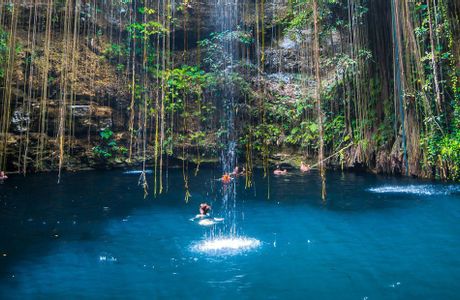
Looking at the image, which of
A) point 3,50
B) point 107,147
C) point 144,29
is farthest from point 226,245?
point 144,29

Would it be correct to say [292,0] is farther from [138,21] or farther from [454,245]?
[454,245]

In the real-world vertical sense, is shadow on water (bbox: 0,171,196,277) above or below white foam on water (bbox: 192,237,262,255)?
above

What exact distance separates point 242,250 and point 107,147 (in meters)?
9.94

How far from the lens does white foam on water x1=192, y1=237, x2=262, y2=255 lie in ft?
15.5

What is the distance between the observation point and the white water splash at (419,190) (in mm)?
7925

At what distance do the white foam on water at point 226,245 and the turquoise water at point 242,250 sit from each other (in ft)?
0.14

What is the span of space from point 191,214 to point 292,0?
1084 cm

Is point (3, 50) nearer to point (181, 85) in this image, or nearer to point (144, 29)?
point (144, 29)

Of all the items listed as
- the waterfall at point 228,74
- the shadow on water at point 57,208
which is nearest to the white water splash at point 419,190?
the shadow on water at point 57,208

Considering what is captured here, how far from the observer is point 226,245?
4973 millimetres

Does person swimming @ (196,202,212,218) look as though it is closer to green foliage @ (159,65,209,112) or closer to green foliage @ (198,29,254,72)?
green foliage @ (159,65,209,112)

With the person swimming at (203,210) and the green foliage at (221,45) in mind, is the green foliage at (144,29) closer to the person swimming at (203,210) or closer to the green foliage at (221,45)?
the green foliage at (221,45)

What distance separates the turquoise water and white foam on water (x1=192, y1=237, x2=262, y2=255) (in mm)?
43

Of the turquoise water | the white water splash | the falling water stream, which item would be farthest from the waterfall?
the white water splash
